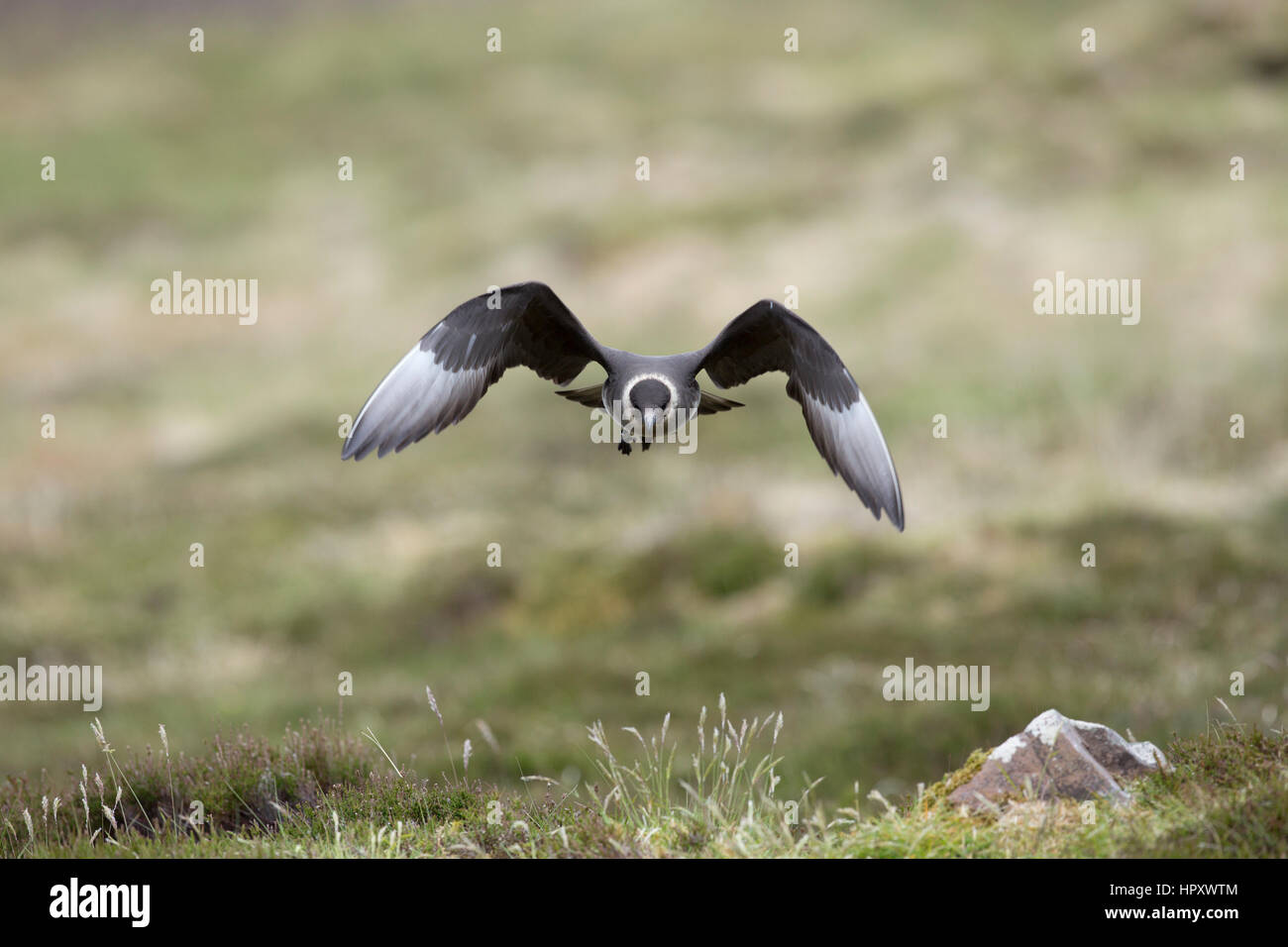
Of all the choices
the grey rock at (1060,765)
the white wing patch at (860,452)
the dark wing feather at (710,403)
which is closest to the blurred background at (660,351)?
the grey rock at (1060,765)

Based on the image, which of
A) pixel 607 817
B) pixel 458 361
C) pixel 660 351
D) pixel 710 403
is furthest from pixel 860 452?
pixel 660 351

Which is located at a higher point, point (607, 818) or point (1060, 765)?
point (1060, 765)

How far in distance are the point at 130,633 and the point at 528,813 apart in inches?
651

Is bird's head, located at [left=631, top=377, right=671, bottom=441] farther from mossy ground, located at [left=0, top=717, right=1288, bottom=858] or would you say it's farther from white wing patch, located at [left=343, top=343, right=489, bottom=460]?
mossy ground, located at [left=0, top=717, right=1288, bottom=858]

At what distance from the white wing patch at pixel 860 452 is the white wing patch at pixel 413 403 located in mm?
1782

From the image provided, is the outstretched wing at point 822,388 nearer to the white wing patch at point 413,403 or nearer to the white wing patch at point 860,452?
the white wing patch at point 860,452

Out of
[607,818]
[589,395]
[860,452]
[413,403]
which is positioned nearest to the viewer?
[607,818]

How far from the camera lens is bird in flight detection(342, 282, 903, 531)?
6098mm

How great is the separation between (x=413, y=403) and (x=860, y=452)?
2252 mm

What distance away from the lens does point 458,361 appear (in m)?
6.39

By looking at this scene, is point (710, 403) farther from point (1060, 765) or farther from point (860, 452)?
point (1060, 765)

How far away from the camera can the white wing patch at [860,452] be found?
6.21m

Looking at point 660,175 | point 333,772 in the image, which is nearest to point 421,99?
point 660,175

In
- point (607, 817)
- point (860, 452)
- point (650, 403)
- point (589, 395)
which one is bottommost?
point (607, 817)
